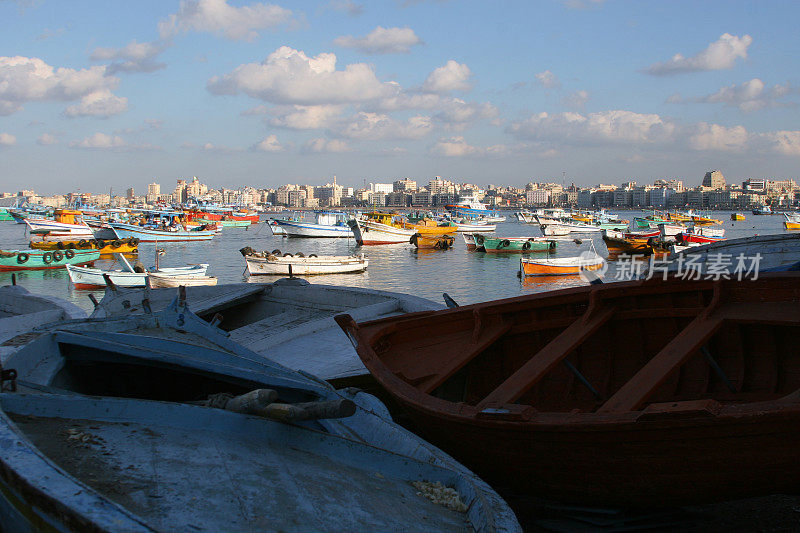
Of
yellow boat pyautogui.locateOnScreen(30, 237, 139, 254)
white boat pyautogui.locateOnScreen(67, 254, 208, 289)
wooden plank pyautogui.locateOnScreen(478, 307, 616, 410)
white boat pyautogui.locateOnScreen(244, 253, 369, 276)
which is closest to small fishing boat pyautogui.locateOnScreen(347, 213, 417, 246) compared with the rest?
yellow boat pyautogui.locateOnScreen(30, 237, 139, 254)

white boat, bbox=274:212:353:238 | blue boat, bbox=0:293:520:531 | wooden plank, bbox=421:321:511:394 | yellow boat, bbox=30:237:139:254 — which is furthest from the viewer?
white boat, bbox=274:212:353:238

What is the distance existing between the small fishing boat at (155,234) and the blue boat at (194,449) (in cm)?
5118

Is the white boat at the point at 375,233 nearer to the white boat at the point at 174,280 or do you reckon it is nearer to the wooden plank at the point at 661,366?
the white boat at the point at 174,280

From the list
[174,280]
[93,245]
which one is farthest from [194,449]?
[93,245]

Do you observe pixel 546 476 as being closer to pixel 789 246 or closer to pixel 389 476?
pixel 389 476

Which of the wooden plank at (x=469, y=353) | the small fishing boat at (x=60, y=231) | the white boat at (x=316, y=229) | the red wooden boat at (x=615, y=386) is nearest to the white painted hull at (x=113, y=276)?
the red wooden boat at (x=615, y=386)

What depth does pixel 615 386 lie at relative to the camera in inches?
268

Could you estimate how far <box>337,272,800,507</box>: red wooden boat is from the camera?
174 inches

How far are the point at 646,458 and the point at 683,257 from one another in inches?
138

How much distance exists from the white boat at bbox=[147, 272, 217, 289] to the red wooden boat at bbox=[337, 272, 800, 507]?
2226 centimetres

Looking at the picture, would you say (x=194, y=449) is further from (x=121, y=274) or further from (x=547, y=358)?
(x=121, y=274)

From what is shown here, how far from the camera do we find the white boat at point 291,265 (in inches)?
1324

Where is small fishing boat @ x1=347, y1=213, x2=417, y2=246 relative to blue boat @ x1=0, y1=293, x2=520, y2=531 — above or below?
below

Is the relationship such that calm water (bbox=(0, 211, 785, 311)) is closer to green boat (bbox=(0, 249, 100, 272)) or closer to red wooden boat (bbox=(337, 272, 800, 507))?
green boat (bbox=(0, 249, 100, 272))
